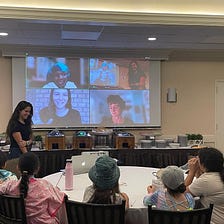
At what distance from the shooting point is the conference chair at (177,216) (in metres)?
2.10

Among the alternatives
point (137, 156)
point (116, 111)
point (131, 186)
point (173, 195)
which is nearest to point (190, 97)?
point (116, 111)

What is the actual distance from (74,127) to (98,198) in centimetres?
428

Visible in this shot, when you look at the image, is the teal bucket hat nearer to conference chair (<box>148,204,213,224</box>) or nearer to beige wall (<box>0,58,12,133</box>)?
conference chair (<box>148,204,213,224</box>)

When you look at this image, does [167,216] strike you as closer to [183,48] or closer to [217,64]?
[183,48]

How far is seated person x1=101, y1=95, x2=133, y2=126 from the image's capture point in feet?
21.6

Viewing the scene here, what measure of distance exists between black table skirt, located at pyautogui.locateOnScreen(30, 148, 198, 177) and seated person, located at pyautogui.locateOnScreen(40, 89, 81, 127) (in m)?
0.81

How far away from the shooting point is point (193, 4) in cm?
437

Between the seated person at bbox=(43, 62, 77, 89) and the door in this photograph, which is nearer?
the seated person at bbox=(43, 62, 77, 89)

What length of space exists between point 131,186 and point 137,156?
113 inches

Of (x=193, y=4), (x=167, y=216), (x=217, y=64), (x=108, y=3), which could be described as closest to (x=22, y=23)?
(x=108, y=3)

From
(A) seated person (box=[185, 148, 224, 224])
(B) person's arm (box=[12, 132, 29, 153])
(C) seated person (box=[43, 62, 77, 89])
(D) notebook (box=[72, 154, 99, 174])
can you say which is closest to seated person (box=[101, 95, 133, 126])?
(C) seated person (box=[43, 62, 77, 89])

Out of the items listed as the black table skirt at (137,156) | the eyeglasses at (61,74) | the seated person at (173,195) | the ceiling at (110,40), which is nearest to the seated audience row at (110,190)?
the seated person at (173,195)

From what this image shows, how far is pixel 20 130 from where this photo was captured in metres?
4.08

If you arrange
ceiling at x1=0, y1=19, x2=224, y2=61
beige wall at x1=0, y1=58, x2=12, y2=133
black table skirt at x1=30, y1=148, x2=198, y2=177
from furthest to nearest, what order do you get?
1. beige wall at x1=0, y1=58, x2=12, y2=133
2. black table skirt at x1=30, y1=148, x2=198, y2=177
3. ceiling at x1=0, y1=19, x2=224, y2=61
